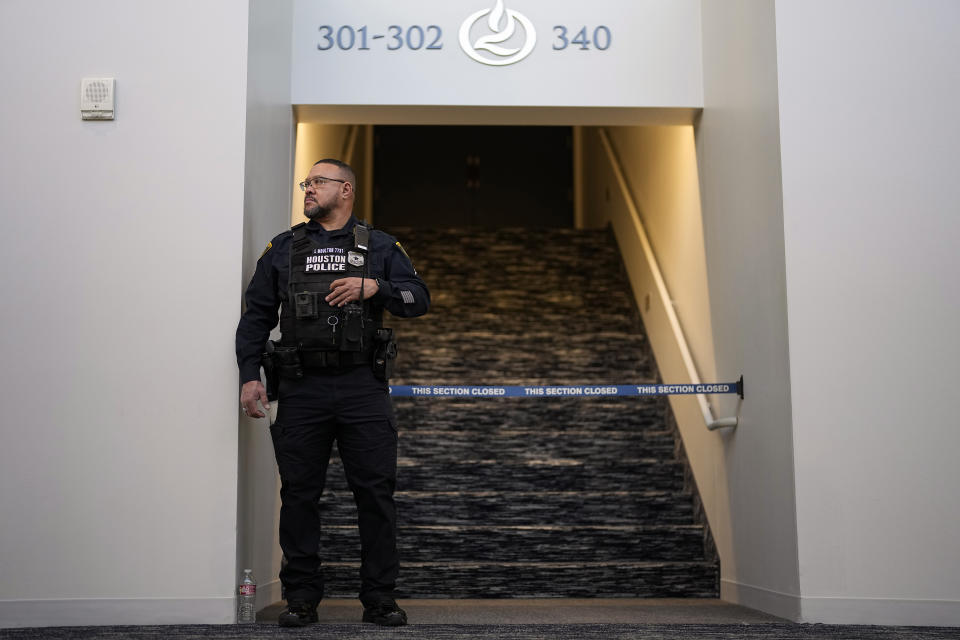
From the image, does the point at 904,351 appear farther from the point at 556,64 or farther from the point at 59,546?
the point at 59,546

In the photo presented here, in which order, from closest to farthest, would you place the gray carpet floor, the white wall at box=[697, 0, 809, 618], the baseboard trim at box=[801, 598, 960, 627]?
the gray carpet floor
the baseboard trim at box=[801, 598, 960, 627]
the white wall at box=[697, 0, 809, 618]

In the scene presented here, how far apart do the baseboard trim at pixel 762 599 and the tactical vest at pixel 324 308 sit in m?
1.66

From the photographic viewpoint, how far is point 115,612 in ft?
11.1

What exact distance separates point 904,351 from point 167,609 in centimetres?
260

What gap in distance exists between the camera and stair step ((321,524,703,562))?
4.64m

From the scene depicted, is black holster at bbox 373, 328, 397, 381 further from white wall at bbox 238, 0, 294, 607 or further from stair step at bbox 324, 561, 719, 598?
stair step at bbox 324, 561, 719, 598

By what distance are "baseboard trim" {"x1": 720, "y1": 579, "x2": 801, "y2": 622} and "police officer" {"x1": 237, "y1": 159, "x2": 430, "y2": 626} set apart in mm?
1319

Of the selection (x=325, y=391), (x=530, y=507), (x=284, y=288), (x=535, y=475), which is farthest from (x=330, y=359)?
(x=535, y=475)

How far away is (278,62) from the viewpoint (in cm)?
428

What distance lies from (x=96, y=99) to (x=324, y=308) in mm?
1127

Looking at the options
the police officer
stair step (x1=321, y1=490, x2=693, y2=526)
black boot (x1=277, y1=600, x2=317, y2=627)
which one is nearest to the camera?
black boot (x1=277, y1=600, x2=317, y2=627)

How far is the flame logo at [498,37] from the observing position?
183 inches

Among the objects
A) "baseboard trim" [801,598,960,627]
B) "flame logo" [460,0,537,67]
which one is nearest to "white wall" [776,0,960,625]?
"baseboard trim" [801,598,960,627]

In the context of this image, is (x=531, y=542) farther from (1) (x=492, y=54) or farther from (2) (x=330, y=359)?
(1) (x=492, y=54)
